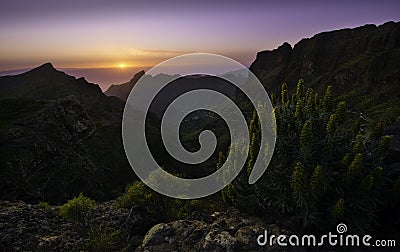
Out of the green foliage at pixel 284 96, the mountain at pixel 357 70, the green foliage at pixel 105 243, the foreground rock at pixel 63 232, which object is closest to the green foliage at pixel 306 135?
the green foliage at pixel 284 96

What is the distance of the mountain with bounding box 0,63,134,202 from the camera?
47.2 meters

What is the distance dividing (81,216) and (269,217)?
9234 mm

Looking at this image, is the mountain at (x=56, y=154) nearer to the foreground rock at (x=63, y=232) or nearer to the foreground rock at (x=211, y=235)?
the foreground rock at (x=63, y=232)

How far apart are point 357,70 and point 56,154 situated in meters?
119

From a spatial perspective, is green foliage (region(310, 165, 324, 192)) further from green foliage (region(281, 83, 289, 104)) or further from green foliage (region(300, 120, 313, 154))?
green foliage (region(281, 83, 289, 104))

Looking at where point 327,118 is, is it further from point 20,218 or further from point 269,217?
point 20,218

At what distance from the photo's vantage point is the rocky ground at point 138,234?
7.37 metres

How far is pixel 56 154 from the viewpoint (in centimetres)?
5825

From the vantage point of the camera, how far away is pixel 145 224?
9789 millimetres

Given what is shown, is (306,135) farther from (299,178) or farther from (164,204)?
(164,204)

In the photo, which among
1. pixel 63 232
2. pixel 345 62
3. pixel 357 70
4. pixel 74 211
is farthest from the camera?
pixel 345 62

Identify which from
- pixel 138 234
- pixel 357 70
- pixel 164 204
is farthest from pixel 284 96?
pixel 357 70

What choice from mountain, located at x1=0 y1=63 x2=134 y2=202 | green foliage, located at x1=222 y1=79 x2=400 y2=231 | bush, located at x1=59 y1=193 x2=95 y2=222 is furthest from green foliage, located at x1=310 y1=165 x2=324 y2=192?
mountain, located at x1=0 y1=63 x2=134 y2=202

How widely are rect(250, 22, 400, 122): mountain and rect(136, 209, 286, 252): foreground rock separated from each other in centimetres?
4670
